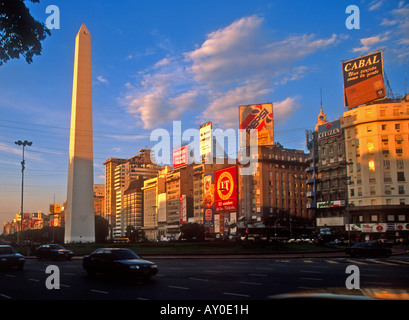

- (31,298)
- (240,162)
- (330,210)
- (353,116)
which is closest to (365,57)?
(353,116)

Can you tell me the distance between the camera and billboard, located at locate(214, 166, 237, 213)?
95.3 metres

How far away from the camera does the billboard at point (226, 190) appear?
95312 millimetres

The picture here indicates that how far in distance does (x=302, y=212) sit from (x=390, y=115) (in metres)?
56.7

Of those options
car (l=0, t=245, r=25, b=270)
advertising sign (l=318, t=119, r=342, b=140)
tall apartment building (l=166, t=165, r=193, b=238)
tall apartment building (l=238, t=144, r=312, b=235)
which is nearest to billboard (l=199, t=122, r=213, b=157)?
tall apartment building (l=238, t=144, r=312, b=235)

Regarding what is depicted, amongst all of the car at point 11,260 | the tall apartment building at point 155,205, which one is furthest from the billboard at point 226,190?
the tall apartment building at point 155,205

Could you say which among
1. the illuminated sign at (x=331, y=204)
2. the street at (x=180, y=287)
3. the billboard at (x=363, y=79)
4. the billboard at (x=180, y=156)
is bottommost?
the street at (x=180, y=287)

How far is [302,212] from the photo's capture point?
428 ft

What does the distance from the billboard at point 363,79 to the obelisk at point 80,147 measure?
2008 inches

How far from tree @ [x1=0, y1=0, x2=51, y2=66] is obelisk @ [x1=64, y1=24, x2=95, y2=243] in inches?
1515

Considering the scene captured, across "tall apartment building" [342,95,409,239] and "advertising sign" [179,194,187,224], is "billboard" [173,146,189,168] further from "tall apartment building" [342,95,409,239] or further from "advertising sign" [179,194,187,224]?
"tall apartment building" [342,95,409,239]

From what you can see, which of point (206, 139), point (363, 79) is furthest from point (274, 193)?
point (363, 79)

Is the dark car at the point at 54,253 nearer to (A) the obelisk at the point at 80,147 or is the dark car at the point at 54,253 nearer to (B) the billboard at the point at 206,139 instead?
(A) the obelisk at the point at 80,147

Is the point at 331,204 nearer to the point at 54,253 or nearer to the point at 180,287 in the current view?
the point at 54,253

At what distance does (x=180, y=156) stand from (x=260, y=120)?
68647 millimetres
